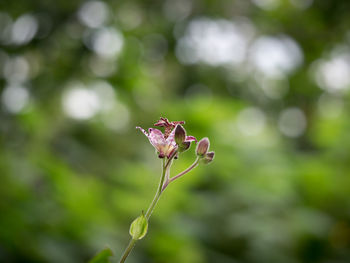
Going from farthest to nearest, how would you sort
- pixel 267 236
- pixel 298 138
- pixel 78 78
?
pixel 298 138
pixel 78 78
pixel 267 236

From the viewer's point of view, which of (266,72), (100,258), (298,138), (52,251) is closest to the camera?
(100,258)

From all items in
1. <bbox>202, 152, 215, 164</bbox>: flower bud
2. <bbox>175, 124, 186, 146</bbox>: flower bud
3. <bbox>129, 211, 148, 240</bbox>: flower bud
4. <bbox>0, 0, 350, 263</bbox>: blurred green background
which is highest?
<bbox>0, 0, 350, 263</bbox>: blurred green background

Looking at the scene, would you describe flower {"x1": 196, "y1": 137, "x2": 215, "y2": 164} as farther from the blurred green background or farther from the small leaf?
the blurred green background

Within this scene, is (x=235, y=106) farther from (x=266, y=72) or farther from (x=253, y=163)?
(x=266, y=72)

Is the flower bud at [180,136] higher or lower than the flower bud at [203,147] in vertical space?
lower

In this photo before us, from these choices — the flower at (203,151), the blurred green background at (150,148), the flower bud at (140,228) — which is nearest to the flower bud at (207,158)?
the flower at (203,151)

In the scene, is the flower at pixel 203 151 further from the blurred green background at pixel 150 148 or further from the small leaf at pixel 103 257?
the blurred green background at pixel 150 148

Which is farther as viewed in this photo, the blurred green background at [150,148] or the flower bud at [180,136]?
the blurred green background at [150,148]

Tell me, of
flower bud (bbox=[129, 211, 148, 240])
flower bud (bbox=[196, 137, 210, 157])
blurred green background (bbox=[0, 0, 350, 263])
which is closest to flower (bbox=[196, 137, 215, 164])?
flower bud (bbox=[196, 137, 210, 157])

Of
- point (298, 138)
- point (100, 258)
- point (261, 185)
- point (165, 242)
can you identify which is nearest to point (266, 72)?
point (298, 138)
